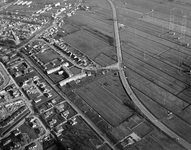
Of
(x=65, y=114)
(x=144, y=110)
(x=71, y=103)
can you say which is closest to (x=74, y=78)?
(x=71, y=103)

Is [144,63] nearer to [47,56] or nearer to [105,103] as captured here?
[105,103]

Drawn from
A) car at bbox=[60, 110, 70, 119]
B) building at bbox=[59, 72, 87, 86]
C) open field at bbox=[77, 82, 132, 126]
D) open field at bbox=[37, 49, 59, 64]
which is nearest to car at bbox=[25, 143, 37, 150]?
car at bbox=[60, 110, 70, 119]

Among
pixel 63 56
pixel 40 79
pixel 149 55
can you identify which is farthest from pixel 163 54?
pixel 40 79

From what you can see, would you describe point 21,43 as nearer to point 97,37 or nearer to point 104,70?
point 97,37

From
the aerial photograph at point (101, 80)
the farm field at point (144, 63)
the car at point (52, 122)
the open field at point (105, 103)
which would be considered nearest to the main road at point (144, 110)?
the aerial photograph at point (101, 80)

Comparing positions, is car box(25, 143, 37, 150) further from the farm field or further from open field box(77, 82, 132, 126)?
open field box(77, 82, 132, 126)

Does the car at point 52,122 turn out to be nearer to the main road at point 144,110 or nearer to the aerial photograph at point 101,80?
the aerial photograph at point 101,80
